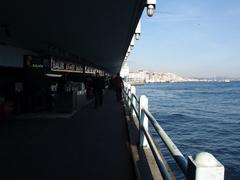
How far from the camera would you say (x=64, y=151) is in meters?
6.85

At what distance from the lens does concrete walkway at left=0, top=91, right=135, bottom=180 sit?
5.30m

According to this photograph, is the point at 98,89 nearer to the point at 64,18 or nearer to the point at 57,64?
the point at 57,64

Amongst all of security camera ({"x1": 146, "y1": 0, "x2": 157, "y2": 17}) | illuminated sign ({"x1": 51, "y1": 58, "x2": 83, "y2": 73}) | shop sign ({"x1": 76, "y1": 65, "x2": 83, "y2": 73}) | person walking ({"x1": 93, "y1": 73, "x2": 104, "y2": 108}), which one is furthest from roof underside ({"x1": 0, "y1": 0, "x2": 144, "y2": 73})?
shop sign ({"x1": 76, "y1": 65, "x2": 83, "y2": 73})

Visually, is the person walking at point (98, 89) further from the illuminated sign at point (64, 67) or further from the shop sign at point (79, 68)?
the shop sign at point (79, 68)

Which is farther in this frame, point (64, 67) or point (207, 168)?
point (64, 67)

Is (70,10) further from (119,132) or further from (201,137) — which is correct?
(201,137)

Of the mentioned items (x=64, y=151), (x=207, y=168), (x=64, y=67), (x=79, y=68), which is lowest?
(x=64, y=151)

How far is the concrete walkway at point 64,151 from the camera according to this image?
5297 millimetres

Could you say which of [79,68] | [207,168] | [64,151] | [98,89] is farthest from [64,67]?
[207,168]

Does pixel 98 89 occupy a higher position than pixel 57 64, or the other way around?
pixel 57 64

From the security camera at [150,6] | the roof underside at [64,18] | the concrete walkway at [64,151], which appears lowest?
the concrete walkway at [64,151]

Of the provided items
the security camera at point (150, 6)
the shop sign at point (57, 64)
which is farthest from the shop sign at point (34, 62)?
the security camera at point (150, 6)

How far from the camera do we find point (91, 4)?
7.54 metres

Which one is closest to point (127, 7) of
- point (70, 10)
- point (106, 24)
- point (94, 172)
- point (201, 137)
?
point (70, 10)
